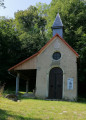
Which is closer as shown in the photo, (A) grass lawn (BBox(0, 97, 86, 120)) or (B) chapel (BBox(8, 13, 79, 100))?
(A) grass lawn (BBox(0, 97, 86, 120))

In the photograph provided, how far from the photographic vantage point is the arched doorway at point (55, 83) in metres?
14.4

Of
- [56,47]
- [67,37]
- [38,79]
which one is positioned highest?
[67,37]

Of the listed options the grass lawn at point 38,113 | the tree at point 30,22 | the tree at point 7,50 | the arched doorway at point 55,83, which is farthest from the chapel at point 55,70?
the tree at point 30,22

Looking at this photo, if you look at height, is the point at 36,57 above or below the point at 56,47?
below

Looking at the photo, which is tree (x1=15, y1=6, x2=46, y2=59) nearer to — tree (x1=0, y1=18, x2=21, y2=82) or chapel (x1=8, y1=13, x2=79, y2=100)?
tree (x1=0, y1=18, x2=21, y2=82)

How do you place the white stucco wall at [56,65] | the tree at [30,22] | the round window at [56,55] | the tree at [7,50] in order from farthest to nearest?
the tree at [30,22] → the tree at [7,50] → the round window at [56,55] → the white stucco wall at [56,65]

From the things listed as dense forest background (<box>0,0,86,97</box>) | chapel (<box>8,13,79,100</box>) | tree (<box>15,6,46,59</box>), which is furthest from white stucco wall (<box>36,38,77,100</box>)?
tree (<box>15,6,46,59</box>)

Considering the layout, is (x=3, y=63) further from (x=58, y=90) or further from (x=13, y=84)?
(x=58, y=90)

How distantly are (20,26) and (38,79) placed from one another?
77.4ft

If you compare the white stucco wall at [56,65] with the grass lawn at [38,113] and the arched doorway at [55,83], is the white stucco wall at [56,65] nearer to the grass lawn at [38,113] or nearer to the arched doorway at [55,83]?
the arched doorway at [55,83]

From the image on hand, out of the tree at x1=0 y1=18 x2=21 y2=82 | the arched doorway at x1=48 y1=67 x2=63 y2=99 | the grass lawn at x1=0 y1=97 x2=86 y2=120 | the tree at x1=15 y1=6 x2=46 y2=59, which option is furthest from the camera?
the tree at x1=15 y1=6 x2=46 y2=59

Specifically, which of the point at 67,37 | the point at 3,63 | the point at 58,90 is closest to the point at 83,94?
the point at 67,37

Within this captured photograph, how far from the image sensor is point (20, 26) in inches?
1412

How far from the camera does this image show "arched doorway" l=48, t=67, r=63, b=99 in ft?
47.3
